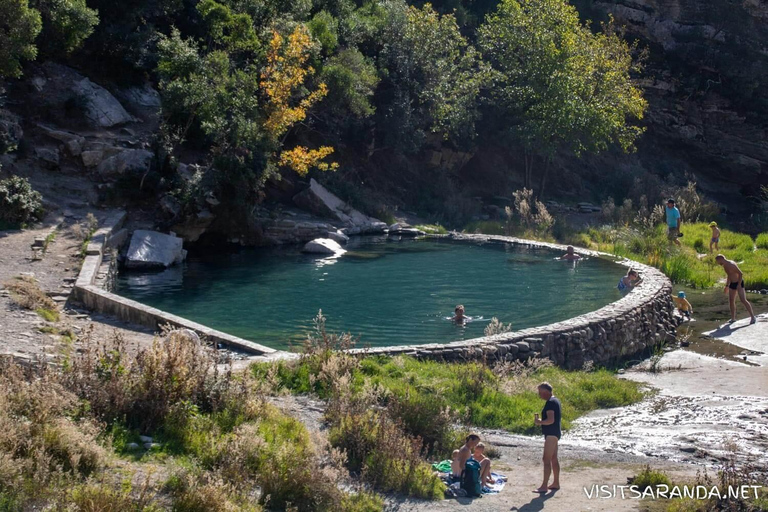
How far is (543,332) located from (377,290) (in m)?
6.28

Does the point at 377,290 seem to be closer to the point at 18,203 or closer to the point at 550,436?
the point at 18,203

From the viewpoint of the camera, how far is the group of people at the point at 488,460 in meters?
8.59

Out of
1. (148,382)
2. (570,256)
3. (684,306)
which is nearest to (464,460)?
(148,382)

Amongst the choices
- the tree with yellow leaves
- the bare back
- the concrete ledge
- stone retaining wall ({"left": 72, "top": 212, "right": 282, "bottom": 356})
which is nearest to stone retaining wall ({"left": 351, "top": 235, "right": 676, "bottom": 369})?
the bare back

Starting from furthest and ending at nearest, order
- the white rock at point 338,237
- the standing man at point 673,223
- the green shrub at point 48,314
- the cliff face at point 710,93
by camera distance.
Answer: the cliff face at point 710,93
the white rock at point 338,237
the standing man at point 673,223
the green shrub at point 48,314

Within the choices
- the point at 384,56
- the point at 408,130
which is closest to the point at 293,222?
the point at 408,130

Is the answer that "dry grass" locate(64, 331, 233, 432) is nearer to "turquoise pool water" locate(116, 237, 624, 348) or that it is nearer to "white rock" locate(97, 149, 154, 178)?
"turquoise pool water" locate(116, 237, 624, 348)

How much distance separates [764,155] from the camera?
4131 cm

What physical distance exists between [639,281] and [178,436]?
48.1 feet

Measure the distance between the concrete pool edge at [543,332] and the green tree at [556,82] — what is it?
15.5 metres

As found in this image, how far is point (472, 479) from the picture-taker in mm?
8461

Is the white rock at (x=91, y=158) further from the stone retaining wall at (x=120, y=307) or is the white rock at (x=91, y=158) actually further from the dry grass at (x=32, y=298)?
the dry grass at (x=32, y=298)

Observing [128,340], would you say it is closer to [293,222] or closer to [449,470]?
[449,470]

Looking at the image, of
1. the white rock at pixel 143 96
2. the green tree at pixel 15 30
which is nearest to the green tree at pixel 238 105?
the white rock at pixel 143 96
